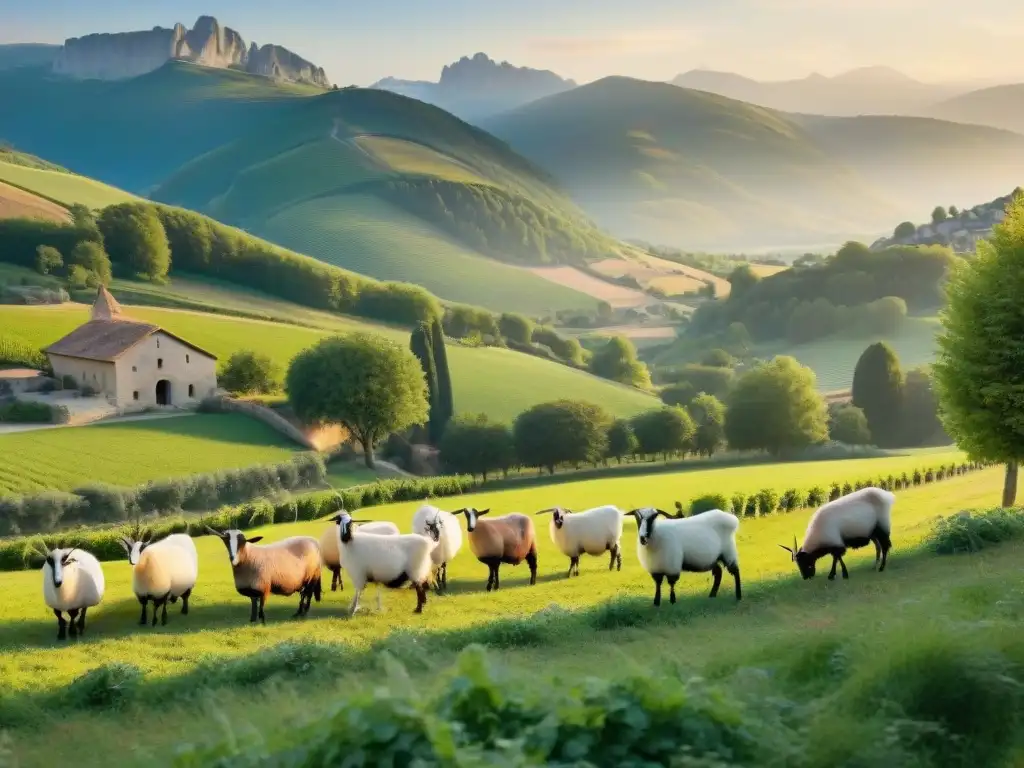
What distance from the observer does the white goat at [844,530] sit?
621 inches

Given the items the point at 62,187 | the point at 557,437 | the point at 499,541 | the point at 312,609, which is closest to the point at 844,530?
the point at 499,541

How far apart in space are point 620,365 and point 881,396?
19.4m

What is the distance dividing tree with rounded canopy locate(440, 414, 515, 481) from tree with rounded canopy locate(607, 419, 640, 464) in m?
6.09

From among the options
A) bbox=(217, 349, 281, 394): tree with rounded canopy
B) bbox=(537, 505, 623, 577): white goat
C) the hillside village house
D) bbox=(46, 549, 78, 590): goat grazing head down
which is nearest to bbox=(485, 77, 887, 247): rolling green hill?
bbox=(217, 349, 281, 394): tree with rounded canopy

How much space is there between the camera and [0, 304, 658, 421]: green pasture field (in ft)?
161

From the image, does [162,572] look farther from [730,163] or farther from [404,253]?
[730,163]

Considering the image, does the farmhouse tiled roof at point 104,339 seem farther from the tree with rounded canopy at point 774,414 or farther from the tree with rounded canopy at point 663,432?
the tree with rounded canopy at point 774,414

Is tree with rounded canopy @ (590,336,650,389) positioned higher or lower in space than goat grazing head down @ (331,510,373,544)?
higher

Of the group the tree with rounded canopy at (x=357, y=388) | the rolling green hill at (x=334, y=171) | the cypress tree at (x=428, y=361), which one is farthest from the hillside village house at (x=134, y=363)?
the rolling green hill at (x=334, y=171)

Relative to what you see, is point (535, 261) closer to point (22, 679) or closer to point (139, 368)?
point (139, 368)

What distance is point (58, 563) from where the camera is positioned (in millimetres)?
14234

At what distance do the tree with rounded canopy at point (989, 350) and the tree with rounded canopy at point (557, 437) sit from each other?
1171 inches

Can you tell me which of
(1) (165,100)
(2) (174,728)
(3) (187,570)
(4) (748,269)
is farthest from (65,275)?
(1) (165,100)

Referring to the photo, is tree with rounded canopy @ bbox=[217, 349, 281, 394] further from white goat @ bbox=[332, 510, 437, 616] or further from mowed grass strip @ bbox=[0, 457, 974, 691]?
white goat @ bbox=[332, 510, 437, 616]
